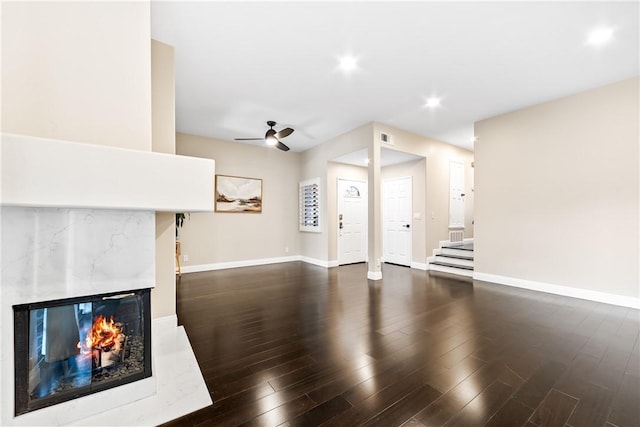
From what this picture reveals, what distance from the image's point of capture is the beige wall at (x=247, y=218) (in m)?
5.36

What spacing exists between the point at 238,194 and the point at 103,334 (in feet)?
14.9

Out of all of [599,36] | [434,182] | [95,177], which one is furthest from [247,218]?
[599,36]

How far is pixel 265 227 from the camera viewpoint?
6.31 m

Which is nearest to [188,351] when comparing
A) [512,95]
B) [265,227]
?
[265,227]

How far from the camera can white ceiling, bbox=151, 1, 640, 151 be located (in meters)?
2.23

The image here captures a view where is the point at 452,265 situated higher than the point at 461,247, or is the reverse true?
the point at 461,247

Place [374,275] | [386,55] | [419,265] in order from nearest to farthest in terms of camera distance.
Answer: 1. [386,55]
2. [374,275]
3. [419,265]

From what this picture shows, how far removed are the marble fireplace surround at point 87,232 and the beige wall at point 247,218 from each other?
13.0ft

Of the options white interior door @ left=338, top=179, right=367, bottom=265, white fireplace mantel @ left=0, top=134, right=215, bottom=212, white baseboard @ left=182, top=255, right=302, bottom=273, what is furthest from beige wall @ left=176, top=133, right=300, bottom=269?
white fireplace mantel @ left=0, top=134, right=215, bottom=212

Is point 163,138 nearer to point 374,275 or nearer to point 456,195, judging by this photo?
point 374,275

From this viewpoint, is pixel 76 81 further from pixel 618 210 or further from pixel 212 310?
pixel 618 210

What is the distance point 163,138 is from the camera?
2.54 m

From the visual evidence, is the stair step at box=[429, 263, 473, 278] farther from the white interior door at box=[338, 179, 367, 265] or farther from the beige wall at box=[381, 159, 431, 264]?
the white interior door at box=[338, 179, 367, 265]

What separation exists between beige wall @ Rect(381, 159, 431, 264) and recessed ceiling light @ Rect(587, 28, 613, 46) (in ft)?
10.4
